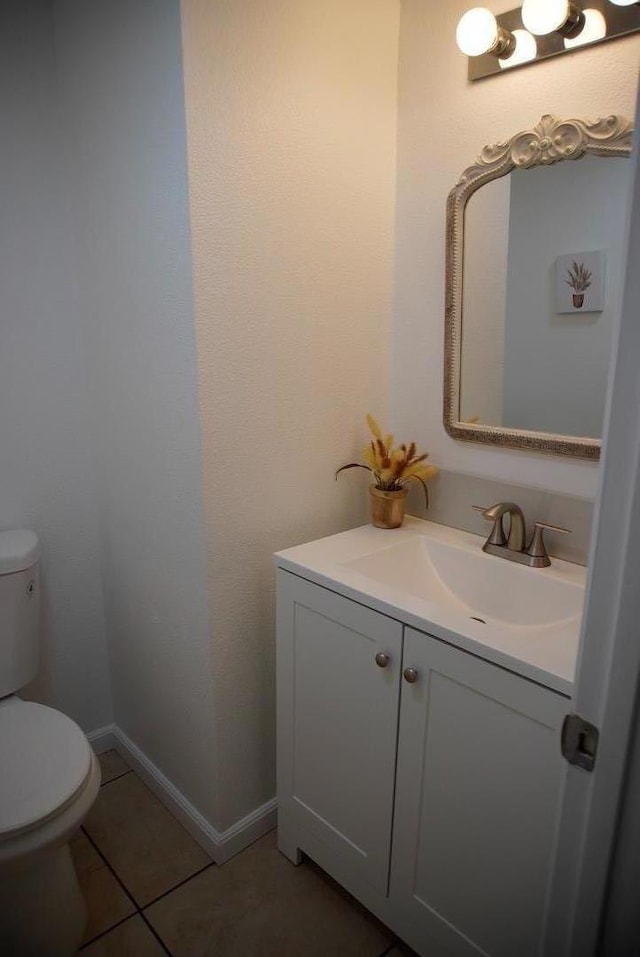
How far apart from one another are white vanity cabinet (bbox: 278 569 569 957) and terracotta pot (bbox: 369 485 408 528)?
37 centimetres

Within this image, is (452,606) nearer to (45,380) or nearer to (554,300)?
(554,300)

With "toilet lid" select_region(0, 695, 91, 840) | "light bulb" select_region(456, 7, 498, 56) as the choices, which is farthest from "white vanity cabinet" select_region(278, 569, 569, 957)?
"light bulb" select_region(456, 7, 498, 56)

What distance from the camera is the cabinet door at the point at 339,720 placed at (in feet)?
4.19

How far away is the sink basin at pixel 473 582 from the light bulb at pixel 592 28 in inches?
44.4

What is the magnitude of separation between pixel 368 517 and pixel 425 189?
932 mm

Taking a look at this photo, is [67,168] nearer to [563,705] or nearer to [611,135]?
Result: [611,135]

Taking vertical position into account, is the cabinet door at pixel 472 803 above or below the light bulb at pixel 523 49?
below

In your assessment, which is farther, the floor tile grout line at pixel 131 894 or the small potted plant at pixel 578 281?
the floor tile grout line at pixel 131 894

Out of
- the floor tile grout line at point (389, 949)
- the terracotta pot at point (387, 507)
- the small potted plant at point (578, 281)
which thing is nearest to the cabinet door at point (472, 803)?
the floor tile grout line at point (389, 949)

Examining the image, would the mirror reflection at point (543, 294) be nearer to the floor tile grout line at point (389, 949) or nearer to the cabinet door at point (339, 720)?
the cabinet door at point (339, 720)

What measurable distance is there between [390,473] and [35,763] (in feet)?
3.61

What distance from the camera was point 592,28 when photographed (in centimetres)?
123

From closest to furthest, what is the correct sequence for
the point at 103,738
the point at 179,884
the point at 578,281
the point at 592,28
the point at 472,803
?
the point at 472,803
the point at 592,28
the point at 578,281
the point at 179,884
the point at 103,738

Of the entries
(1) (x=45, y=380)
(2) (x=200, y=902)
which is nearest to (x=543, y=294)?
(1) (x=45, y=380)
